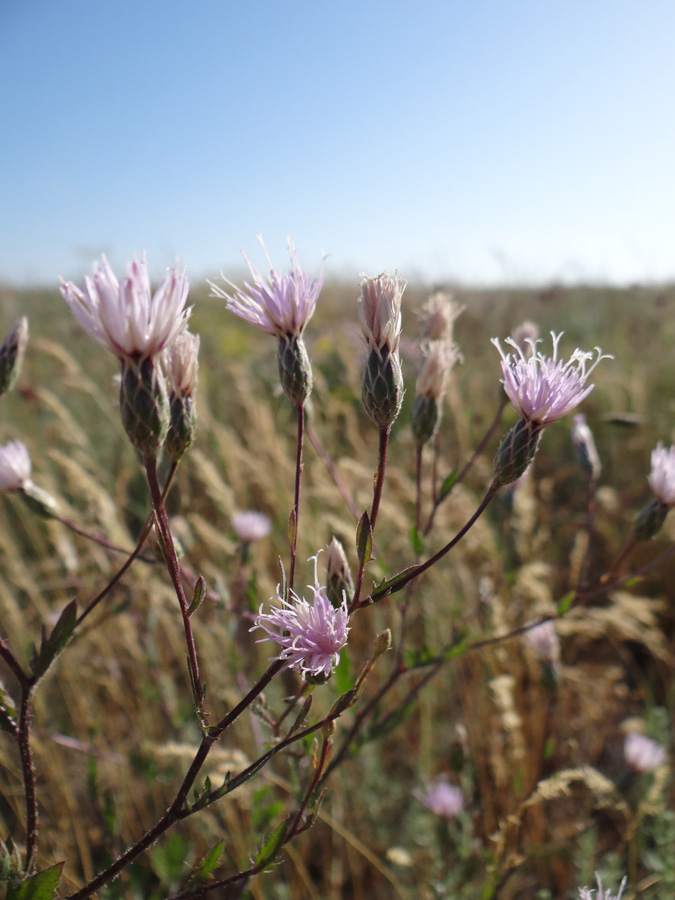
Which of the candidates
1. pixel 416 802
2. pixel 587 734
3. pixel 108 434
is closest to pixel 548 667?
pixel 416 802

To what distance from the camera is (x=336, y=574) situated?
104 centimetres

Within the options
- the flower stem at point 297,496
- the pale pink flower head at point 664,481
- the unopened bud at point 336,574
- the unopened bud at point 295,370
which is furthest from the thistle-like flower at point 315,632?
the pale pink flower head at point 664,481

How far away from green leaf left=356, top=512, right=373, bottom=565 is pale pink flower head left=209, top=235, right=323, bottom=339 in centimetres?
38

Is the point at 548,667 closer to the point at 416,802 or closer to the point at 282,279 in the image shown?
the point at 416,802

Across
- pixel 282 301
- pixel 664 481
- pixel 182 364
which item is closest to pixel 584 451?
pixel 664 481

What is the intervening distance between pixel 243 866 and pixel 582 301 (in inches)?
371

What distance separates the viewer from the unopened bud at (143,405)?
0.71m

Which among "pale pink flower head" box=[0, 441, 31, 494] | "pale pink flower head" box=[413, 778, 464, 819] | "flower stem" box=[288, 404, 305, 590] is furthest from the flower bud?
"pale pink flower head" box=[413, 778, 464, 819]

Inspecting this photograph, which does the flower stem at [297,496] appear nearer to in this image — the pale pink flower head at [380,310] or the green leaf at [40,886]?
the pale pink flower head at [380,310]

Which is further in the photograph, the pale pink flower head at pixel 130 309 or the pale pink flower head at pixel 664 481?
the pale pink flower head at pixel 664 481

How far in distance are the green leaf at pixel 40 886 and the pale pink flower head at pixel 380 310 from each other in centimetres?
80

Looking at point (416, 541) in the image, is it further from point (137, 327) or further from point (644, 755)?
point (644, 755)

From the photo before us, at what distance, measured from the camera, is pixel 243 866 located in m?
1.72

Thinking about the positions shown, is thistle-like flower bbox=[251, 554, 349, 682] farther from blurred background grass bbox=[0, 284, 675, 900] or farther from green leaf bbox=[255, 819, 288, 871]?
blurred background grass bbox=[0, 284, 675, 900]
